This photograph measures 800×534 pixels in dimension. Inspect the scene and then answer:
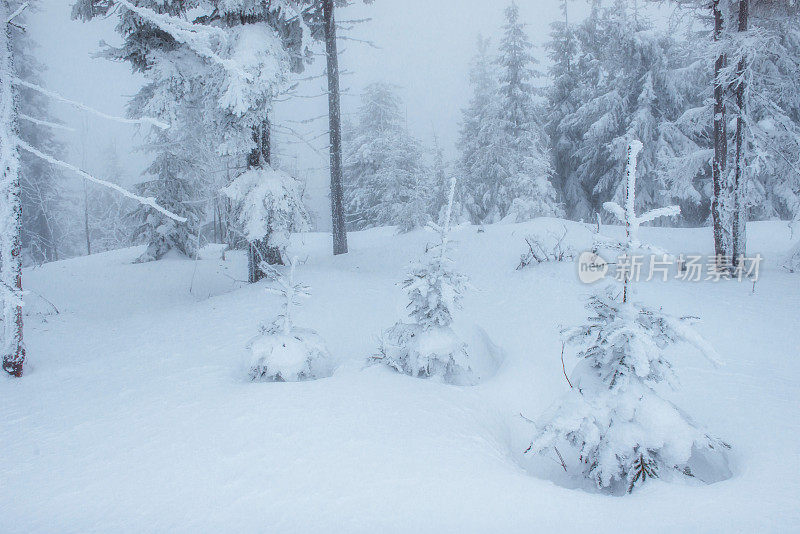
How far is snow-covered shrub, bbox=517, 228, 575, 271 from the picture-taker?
11016 mm

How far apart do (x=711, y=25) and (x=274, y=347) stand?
1321 centimetres

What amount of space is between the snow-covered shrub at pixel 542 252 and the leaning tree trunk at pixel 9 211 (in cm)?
960

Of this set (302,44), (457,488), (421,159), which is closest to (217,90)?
(302,44)

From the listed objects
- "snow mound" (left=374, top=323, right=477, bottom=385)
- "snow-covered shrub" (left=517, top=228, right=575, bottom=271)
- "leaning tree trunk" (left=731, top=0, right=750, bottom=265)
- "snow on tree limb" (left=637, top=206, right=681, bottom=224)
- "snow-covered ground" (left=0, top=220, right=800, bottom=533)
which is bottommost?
"snow-covered ground" (left=0, top=220, right=800, bottom=533)

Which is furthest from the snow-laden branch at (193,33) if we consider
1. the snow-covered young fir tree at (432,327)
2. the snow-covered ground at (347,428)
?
the snow-covered ground at (347,428)

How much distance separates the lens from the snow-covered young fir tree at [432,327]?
19.3ft

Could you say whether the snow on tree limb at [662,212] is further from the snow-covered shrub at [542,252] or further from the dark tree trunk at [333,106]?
the dark tree trunk at [333,106]

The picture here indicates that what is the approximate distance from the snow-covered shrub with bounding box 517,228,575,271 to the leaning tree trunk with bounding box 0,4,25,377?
31.5ft

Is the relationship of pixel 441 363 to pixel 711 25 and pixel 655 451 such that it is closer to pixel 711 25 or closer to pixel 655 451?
pixel 655 451

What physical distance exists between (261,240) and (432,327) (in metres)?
6.19

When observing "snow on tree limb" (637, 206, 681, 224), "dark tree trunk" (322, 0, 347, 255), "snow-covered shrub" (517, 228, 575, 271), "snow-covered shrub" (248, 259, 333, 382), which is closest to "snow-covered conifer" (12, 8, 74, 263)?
"dark tree trunk" (322, 0, 347, 255)

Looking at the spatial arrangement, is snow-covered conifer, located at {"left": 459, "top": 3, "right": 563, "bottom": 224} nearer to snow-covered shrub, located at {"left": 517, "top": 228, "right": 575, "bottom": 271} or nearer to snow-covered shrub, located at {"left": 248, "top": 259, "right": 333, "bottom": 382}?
snow-covered shrub, located at {"left": 517, "top": 228, "right": 575, "bottom": 271}

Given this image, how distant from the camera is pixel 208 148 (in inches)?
413

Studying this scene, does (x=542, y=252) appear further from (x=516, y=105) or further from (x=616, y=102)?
(x=516, y=105)
